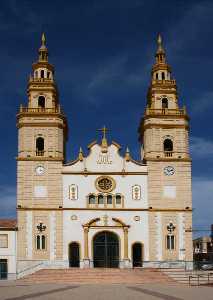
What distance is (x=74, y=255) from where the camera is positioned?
2010 inches

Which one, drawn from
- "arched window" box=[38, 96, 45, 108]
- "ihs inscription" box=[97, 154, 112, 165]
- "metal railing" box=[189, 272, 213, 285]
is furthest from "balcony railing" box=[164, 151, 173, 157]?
"metal railing" box=[189, 272, 213, 285]

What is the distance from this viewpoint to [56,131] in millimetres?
52969

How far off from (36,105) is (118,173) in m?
9.95

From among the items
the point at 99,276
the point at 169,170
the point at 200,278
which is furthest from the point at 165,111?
the point at 200,278

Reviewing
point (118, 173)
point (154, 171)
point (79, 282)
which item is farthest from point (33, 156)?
point (79, 282)

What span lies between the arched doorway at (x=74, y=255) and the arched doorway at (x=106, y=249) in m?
1.49

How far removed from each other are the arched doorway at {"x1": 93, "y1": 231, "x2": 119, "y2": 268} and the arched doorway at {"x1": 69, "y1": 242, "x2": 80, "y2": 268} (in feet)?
4.90

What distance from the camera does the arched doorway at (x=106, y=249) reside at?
5106 cm

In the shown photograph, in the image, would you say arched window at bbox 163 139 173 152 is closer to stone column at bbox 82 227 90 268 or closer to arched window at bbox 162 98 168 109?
arched window at bbox 162 98 168 109

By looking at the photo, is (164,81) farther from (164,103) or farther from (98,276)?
(98,276)

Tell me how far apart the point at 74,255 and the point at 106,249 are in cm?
284

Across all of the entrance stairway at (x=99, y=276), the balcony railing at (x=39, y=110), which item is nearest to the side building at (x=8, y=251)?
the entrance stairway at (x=99, y=276)

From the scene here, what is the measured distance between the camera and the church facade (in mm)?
50625

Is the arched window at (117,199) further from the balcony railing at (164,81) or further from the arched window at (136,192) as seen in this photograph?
the balcony railing at (164,81)
